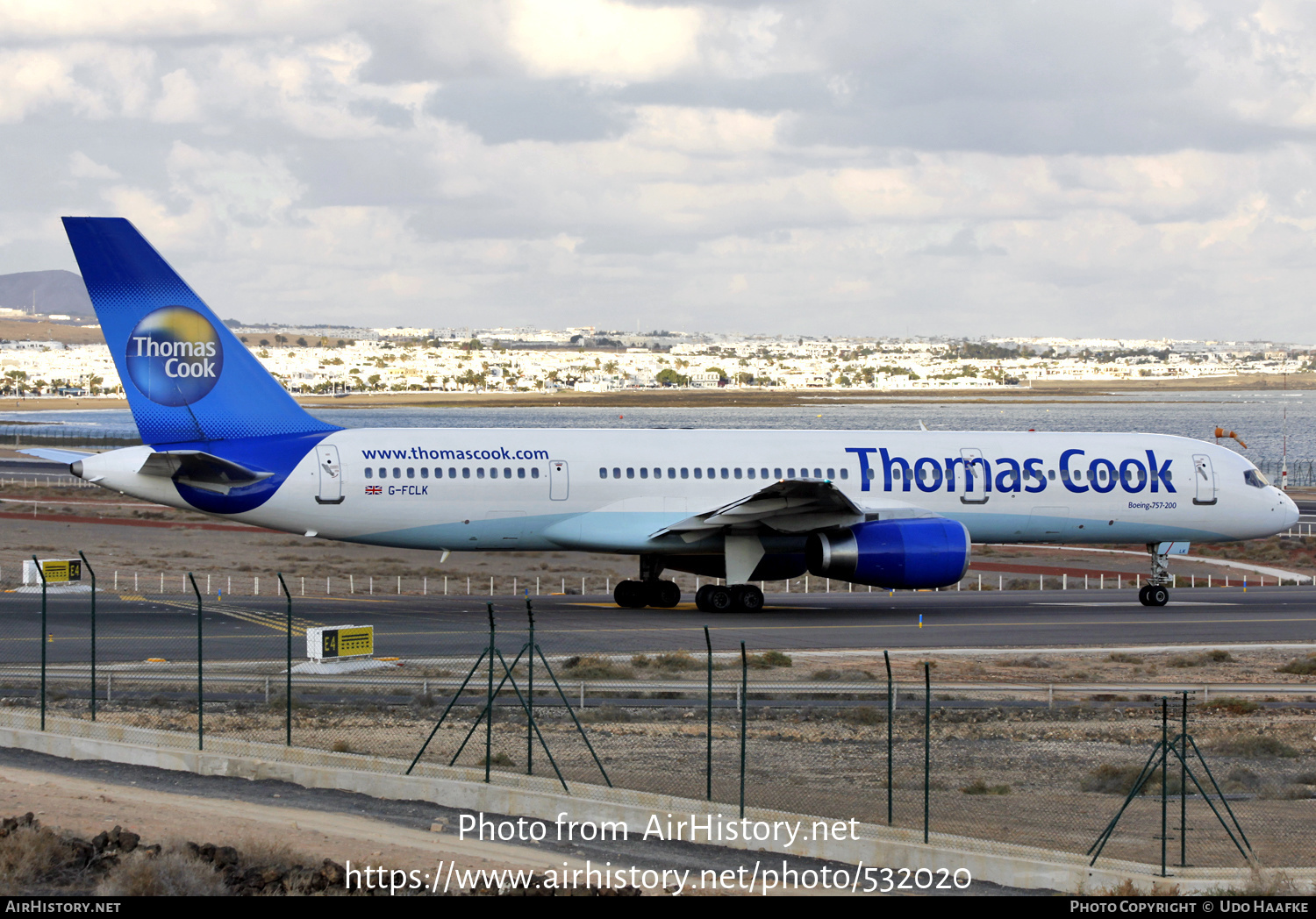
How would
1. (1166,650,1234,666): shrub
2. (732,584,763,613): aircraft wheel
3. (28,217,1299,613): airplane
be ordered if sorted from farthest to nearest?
(732,584,763,613): aircraft wheel
(28,217,1299,613): airplane
(1166,650,1234,666): shrub

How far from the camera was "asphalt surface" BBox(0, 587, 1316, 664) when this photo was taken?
29719mm

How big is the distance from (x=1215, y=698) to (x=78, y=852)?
19179 mm

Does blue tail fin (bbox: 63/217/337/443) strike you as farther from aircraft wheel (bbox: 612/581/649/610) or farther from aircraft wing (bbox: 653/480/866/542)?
aircraft wing (bbox: 653/480/866/542)

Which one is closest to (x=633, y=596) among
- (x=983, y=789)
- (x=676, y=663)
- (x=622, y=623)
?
(x=622, y=623)

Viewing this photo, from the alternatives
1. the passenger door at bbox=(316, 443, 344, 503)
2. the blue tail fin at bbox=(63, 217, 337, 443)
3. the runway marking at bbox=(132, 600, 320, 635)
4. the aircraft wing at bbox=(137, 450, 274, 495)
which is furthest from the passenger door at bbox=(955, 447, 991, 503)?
the aircraft wing at bbox=(137, 450, 274, 495)

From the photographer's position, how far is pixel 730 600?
36688mm

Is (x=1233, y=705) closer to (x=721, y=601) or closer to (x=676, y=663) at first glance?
(x=676, y=663)

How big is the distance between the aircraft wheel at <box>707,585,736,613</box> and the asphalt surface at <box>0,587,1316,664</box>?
1.77 feet

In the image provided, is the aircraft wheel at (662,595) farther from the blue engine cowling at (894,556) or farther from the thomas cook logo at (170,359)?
the thomas cook logo at (170,359)

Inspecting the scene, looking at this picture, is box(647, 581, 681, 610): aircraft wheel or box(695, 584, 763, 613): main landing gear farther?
box(647, 581, 681, 610): aircraft wheel

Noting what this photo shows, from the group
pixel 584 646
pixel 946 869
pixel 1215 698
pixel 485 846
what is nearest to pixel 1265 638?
pixel 1215 698

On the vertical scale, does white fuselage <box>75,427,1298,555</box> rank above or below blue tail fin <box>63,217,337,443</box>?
below

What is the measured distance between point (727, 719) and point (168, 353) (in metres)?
16.8

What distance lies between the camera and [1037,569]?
5478 centimetres
